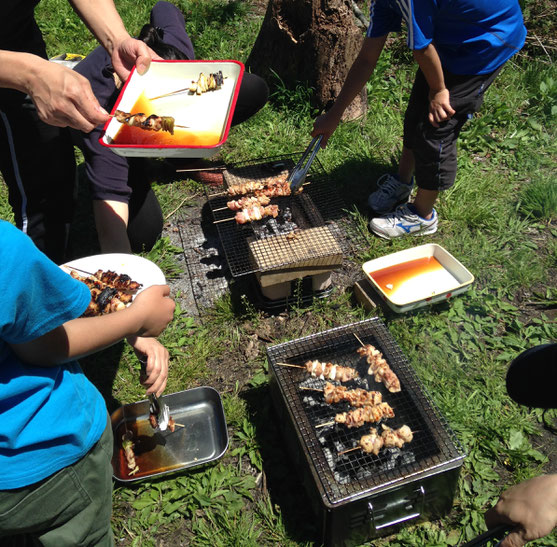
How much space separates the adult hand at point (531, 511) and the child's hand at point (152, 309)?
1.65m

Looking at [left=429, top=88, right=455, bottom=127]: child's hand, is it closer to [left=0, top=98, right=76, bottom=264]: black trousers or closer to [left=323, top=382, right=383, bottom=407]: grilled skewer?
[left=323, top=382, right=383, bottom=407]: grilled skewer

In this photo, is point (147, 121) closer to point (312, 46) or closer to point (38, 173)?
point (38, 173)

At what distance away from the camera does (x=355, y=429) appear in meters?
2.99

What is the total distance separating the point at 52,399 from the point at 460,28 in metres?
3.64

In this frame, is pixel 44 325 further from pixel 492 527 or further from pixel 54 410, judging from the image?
pixel 492 527

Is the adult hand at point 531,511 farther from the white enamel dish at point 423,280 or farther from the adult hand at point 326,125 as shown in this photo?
the adult hand at point 326,125

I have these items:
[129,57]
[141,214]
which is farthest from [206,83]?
[141,214]

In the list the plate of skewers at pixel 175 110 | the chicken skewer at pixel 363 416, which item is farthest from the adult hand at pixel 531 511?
the plate of skewers at pixel 175 110

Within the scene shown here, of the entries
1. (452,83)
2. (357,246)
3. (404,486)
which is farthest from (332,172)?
(404,486)

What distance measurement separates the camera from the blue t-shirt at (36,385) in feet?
5.35

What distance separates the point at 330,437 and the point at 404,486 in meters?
0.51

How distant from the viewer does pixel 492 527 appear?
75.6 inches

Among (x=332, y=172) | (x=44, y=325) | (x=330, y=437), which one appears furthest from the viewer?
(x=332, y=172)

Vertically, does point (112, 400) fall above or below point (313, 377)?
below
